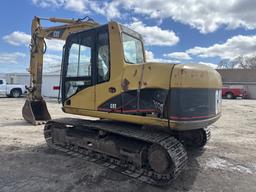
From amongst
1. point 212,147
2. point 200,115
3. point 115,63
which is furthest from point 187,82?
point 212,147

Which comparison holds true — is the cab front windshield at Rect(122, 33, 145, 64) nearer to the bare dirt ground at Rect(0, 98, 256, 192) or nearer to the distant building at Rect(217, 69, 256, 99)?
the bare dirt ground at Rect(0, 98, 256, 192)

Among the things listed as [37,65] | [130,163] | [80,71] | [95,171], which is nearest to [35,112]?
[37,65]

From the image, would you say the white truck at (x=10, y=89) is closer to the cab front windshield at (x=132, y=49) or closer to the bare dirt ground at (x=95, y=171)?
the bare dirt ground at (x=95, y=171)

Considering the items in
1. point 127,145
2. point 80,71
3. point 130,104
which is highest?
point 80,71

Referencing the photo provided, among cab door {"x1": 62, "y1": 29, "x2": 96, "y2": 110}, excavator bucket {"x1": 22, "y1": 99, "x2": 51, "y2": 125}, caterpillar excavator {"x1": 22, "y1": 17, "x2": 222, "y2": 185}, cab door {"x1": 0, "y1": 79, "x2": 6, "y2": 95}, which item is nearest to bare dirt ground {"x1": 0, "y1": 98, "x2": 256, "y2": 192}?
caterpillar excavator {"x1": 22, "y1": 17, "x2": 222, "y2": 185}

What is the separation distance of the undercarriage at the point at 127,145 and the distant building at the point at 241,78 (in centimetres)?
3929

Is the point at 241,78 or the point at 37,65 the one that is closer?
the point at 37,65

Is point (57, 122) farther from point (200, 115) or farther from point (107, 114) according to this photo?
point (200, 115)

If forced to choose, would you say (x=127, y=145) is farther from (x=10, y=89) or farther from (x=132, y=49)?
(x=10, y=89)

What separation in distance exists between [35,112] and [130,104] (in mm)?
6748

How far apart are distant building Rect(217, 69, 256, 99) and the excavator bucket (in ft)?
124

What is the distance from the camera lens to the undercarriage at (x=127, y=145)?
5.16 metres

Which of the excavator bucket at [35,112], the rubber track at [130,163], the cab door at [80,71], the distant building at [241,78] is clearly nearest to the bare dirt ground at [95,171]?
the rubber track at [130,163]

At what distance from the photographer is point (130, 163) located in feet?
19.3
